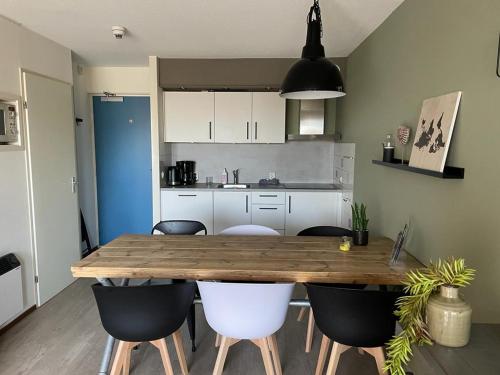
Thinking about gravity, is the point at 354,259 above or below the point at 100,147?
below

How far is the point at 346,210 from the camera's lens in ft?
13.3

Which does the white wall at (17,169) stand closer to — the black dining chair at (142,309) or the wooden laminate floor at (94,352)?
the wooden laminate floor at (94,352)

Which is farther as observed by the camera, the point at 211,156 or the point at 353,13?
the point at 211,156

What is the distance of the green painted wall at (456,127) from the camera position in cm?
161

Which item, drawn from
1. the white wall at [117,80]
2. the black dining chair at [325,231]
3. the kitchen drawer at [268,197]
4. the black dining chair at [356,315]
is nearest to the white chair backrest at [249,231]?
the black dining chair at [325,231]

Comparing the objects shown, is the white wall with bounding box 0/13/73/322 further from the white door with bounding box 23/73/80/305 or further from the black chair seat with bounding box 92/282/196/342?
the black chair seat with bounding box 92/282/196/342

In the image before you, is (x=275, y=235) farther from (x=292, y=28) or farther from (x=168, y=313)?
(x=292, y=28)

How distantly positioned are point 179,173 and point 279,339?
Answer: 2595mm

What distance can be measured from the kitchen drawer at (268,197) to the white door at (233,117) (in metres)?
0.69

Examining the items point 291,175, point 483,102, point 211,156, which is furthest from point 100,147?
point 483,102

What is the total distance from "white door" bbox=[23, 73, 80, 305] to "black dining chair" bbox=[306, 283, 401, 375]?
273 cm

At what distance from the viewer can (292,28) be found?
10.1ft

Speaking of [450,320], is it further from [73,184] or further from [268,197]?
[73,184]

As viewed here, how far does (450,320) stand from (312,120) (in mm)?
3494
